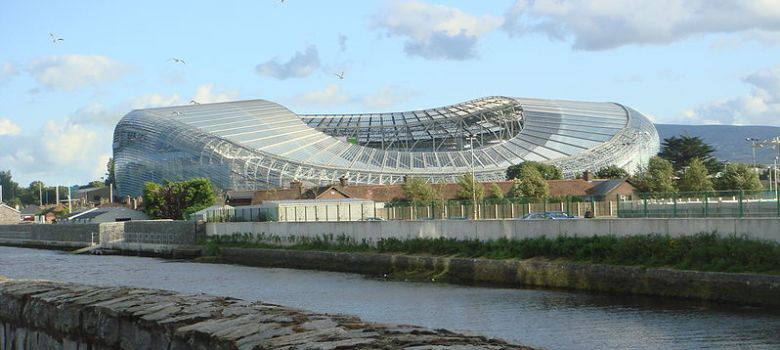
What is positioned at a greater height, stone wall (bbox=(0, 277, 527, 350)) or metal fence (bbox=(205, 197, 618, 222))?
metal fence (bbox=(205, 197, 618, 222))

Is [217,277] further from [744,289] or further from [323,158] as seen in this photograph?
[323,158]

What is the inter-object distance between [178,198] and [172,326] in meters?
101

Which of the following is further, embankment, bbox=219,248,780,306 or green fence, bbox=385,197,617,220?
green fence, bbox=385,197,617,220

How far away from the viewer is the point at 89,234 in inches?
4011

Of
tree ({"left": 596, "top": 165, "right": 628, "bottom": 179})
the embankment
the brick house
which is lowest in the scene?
the embankment

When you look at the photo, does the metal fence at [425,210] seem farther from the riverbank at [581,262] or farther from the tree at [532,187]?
the tree at [532,187]

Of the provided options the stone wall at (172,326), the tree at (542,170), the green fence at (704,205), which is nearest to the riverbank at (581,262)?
the green fence at (704,205)

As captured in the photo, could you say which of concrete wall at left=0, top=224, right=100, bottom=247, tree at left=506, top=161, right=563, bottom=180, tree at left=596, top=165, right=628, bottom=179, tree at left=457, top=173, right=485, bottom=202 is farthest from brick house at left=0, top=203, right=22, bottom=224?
tree at left=457, top=173, right=485, bottom=202

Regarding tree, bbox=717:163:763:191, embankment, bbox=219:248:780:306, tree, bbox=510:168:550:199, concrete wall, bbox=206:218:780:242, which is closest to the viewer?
embankment, bbox=219:248:780:306

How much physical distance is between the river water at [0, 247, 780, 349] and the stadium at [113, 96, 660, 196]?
282ft

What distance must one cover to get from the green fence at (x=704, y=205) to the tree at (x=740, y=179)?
43.4 meters

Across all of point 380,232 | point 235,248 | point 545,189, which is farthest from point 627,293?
point 545,189

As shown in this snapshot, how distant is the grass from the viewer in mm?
33781

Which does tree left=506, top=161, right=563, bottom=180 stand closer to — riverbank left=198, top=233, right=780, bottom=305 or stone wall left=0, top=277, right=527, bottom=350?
riverbank left=198, top=233, right=780, bottom=305
